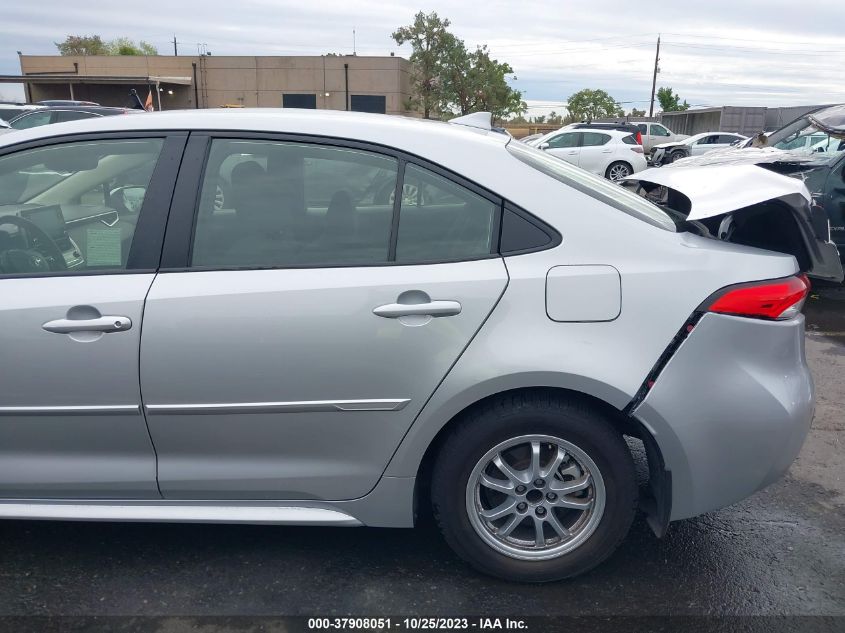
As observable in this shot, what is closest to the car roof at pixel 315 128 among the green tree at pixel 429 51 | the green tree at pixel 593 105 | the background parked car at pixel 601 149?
the background parked car at pixel 601 149


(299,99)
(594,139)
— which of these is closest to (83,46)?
(299,99)

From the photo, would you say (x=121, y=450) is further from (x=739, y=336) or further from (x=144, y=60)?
(x=144, y=60)

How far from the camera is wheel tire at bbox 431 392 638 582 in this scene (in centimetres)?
254

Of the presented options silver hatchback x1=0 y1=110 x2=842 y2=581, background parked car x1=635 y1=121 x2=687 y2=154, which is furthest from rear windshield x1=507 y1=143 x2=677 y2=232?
background parked car x1=635 y1=121 x2=687 y2=154

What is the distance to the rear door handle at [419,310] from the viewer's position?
8.11ft

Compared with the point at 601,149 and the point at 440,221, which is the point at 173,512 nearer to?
the point at 440,221

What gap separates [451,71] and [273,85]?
12029 millimetres

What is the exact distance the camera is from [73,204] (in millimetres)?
2867

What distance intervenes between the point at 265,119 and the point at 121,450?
4.33 ft

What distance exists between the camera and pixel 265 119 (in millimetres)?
2760

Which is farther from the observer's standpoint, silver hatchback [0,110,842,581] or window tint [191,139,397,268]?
window tint [191,139,397,268]

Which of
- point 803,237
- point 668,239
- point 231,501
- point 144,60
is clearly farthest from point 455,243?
point 144,60

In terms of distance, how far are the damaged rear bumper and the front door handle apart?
177 cm

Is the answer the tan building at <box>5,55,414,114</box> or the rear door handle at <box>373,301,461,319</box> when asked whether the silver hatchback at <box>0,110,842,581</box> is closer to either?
the rear door handle at <box>373,301,461,319</box>
